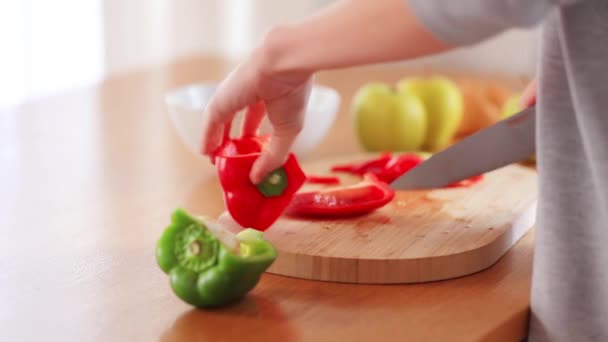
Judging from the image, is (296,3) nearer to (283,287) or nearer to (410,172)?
(410,172)

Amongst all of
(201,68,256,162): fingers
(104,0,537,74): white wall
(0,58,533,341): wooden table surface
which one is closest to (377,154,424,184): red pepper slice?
(0,58,533,341): wooden table surface

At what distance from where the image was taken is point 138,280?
1171 mm

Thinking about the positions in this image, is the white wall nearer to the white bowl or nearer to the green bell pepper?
the white bowl

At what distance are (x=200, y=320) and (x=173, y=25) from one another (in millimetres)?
2270

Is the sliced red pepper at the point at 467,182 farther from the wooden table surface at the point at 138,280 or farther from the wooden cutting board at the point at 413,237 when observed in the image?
the wooden table surface at the point at 138,280

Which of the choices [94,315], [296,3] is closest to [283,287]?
[94,315]

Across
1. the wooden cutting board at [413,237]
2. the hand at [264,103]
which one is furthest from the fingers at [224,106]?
the wooden cutting board at [413,237]

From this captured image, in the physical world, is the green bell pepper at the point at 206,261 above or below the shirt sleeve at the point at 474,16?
below

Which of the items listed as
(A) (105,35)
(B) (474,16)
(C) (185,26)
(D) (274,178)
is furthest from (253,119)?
(A) (105,35)

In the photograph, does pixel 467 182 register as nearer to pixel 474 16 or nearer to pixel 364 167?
pixel 364 167

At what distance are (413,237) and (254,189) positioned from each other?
206mm

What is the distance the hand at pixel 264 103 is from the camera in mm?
1038

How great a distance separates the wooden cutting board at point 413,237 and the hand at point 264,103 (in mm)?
112

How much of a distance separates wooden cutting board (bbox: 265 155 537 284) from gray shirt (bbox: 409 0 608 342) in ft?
0.42
